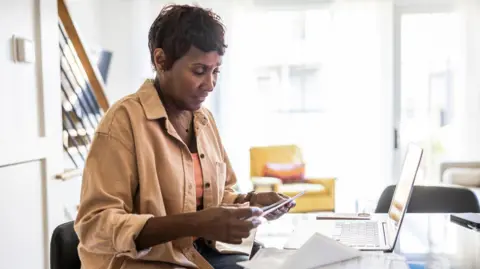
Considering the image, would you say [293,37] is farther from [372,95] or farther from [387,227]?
[387,227]

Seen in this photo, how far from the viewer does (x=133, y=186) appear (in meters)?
1.11

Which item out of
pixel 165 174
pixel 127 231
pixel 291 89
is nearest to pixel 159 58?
pixel 165 174

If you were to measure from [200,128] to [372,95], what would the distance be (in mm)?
4374

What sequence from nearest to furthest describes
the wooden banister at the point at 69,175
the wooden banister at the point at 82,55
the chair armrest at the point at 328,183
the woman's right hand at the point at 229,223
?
the woman's right hand at the point at 229,223, the wooden banister at the point at 69,175, the wooden banister at the point at 82,55, the chair armrest at the point at 328,183

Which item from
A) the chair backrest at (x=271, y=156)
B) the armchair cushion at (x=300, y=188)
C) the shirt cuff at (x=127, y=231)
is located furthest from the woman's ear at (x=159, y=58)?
the chair backrest at (x=271, y=156)

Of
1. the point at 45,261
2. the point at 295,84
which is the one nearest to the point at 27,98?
the point at 45,261

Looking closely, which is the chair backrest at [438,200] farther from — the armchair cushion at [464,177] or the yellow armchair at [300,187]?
the armchair cushion at [464,177]

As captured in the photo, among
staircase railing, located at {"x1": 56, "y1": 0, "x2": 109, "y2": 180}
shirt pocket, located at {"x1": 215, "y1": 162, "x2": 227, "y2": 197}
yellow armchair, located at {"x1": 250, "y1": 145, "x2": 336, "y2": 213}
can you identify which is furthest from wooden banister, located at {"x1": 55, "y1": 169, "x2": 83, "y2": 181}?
yellow armchair, located at {"x1": 250, "y1": 145, "x2": 336, "y2": 213}

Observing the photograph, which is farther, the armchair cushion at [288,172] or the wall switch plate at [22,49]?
the armchair cushion at [288,172]

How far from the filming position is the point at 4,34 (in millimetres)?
1934

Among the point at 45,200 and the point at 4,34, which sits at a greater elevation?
the point at 4,34

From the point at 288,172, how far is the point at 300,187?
0.27 m

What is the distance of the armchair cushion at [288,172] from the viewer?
4.98 meters

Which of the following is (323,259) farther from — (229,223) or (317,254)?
(229,223)
